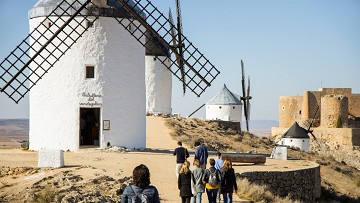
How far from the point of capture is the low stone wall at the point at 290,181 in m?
20.2

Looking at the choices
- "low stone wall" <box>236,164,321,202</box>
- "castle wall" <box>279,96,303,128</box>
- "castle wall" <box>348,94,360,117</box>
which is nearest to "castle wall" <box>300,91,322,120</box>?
"castle wall" <box>279,96,303,128</box>

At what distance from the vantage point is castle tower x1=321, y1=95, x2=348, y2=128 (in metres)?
54.1

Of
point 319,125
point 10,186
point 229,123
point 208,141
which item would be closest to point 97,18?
point 10,186

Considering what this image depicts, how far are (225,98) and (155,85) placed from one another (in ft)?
25.8

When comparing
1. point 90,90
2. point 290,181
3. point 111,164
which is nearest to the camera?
point 111,164

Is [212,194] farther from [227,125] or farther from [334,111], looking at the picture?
[334,111]

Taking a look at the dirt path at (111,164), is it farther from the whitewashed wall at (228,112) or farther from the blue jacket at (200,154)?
the whitewashed wall at (228,112)

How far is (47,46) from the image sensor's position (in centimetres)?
2453

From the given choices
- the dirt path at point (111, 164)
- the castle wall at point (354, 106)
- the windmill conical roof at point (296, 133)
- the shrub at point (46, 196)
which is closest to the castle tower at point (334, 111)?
the castle wall at point (354, 106)

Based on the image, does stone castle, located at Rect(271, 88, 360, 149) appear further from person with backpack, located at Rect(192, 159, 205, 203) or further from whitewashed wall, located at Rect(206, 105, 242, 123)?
person with backpack, located at Rect(192, 159, 205, 203)

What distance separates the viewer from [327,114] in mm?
54625

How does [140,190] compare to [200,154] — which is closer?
[140,190]

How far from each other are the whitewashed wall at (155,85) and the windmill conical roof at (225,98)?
6.76 m

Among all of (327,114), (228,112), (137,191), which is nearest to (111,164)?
(137,191)
